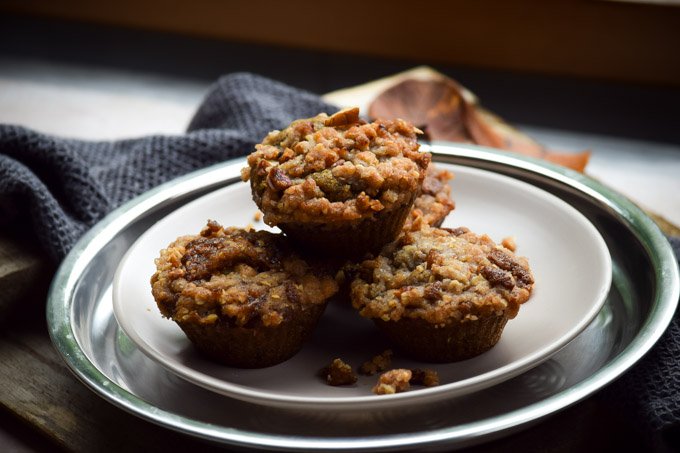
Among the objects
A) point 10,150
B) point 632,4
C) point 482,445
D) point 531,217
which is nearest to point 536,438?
point 482,445

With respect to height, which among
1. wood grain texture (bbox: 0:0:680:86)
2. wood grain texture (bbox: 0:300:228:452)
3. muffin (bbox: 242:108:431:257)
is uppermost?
muffin (bbox: 242:108:431:257)

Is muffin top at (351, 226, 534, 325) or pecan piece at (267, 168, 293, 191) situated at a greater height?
pecan piece at (267, 168, 293, 191)

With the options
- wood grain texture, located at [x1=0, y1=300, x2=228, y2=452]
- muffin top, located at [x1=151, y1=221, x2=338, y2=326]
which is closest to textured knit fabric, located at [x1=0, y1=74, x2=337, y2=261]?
wood grain texture, located at [x1=0, y1=300, x2=228, y2=452]

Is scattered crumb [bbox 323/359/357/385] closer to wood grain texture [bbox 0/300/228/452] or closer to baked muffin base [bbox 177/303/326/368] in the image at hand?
baked muffin base [bbox 177/303/326/368]

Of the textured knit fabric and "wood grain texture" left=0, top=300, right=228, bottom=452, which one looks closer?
"wood grain texture" left=0, top=300, right=228, bottom=452

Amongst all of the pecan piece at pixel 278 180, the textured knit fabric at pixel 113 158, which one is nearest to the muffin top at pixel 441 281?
the pecan piece at pixel 278 180

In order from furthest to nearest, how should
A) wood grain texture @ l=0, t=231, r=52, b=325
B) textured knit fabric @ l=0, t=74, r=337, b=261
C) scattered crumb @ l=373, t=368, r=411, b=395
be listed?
textured knit fabric @ l=0, t=74, r=337, b=261 < wood grain texture @ l=0, t=231, r=52, b=325 < scattered crumb @ l=373, t=368, r=411, b=395
